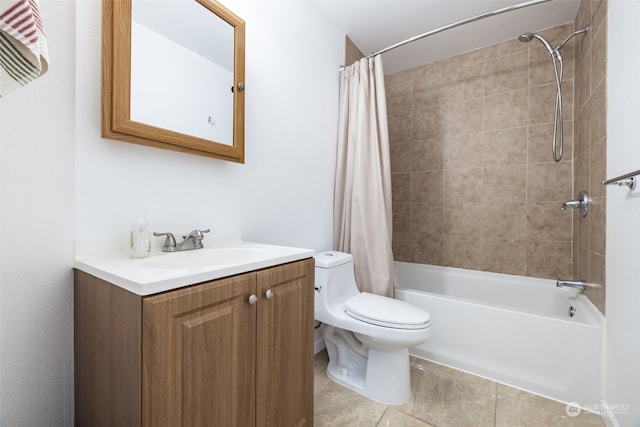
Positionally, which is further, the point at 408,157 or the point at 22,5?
the point at 408,157

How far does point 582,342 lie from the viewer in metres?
1.41

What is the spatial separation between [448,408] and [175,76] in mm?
1937

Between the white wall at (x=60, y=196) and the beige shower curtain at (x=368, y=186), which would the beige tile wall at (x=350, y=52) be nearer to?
the beige shower curtain at (x=368, y=186)

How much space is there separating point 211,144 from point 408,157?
1992mm

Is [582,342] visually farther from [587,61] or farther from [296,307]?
[587,61]

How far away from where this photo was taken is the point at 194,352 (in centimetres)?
69

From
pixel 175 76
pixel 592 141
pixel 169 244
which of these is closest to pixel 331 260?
pixel 169 244

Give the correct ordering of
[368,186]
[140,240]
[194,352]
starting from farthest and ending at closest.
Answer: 1. [368,186]
2. [140,240]
3. [194,352]

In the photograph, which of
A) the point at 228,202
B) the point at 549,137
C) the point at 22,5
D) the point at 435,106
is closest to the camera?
the point at 22,5

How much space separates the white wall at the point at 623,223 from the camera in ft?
3.40

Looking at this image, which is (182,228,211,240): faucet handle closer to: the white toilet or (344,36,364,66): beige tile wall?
the white toilet

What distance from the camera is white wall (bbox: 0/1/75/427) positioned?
755mm

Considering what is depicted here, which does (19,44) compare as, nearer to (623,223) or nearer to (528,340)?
(623,223)

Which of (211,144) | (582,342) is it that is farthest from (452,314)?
(211,144)
